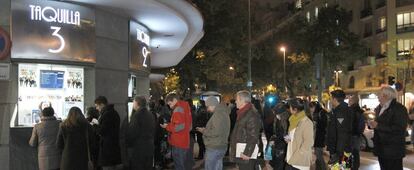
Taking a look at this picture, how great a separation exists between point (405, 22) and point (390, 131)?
51.8 meters

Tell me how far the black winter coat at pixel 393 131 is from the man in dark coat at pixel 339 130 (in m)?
1.86

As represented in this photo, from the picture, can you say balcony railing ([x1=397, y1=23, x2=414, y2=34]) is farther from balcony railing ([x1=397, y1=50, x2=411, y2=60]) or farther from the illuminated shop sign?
the illuminated shop sign

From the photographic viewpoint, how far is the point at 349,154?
392 inches

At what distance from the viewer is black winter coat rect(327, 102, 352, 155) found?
391 inches

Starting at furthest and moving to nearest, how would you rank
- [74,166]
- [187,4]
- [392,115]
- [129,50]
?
1. [129,50]
2. [187,4]
3. [74,166]
4. [392,115]

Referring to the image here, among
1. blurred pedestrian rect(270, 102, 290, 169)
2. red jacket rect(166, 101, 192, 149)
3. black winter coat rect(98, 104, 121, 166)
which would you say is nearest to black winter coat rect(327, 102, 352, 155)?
blurred pedestrian rect(270, 102, 290, 169)

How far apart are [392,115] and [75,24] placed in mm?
6274

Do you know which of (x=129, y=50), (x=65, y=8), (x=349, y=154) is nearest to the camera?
(x=349, y=154)

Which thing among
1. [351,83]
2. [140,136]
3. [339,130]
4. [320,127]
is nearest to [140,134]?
[140,136]

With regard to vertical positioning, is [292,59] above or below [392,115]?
above

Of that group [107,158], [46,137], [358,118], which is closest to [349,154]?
[358,118]

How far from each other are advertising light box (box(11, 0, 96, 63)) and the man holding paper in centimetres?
393

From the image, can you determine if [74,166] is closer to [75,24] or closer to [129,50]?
[75,24]

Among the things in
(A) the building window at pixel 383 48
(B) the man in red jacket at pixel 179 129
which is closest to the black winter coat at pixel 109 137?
(B) the man in red jacket at pixel 179 129
